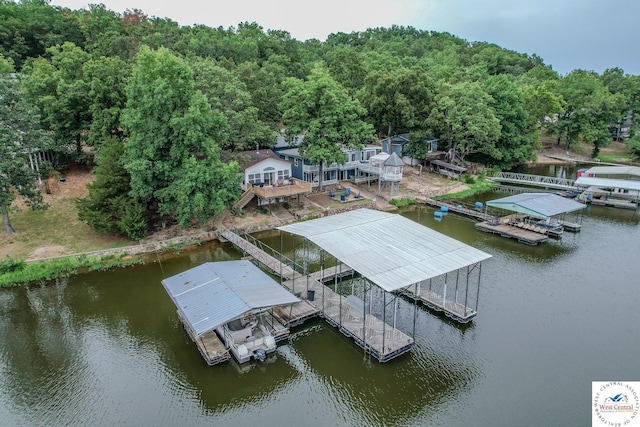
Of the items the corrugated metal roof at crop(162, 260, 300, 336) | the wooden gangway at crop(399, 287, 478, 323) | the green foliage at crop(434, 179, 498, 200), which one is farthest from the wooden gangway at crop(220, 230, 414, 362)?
the green foliage at crop(434, 179, 498, 200)

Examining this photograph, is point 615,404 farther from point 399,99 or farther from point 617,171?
point 617,171

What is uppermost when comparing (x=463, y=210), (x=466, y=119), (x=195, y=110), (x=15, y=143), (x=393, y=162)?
(x=195, y=110)

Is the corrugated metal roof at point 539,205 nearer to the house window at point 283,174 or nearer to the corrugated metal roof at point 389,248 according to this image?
the corrugated metal roof at point 389,248

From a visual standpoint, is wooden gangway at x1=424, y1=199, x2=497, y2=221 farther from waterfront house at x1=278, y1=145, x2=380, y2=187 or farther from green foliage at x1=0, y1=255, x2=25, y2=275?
green foliage at x1=0, y1=255, x2=25, y2=275

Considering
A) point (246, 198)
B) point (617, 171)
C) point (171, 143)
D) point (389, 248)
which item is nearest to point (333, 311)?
point (389, 248)

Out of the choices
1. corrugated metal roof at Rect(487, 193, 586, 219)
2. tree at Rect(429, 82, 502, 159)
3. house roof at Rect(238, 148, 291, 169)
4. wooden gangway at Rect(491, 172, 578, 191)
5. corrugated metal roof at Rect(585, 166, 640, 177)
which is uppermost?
tree at Rect(429, 82, 502, 159)

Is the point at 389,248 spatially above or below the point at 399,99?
below
